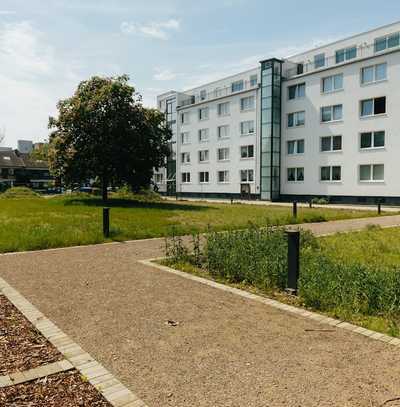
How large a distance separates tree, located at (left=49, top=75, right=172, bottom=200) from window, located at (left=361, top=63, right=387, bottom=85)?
19702 millimetres

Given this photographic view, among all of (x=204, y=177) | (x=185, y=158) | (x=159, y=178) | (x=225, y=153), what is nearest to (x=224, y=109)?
(x=225, y=153)

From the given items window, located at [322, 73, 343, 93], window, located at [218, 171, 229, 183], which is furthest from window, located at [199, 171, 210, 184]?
window, located at [322, 73, 343, 93]

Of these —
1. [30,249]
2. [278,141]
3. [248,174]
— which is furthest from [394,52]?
[30,249]

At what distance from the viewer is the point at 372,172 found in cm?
3622

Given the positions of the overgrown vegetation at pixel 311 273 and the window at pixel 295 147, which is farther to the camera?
the window at pixel 295 147

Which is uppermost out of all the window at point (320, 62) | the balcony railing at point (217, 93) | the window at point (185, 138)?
the window at point (320, 62)

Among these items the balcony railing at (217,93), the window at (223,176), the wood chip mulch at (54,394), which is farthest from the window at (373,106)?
the wood chip mulch at (54,394)

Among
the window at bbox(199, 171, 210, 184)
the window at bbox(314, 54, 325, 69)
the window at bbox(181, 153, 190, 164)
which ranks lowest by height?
the window at bbox(199, 171, 210, 184)

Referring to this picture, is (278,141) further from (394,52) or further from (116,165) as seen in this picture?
(116,165)

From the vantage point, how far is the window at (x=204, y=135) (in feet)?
180

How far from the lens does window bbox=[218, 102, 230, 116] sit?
51631 millimetres

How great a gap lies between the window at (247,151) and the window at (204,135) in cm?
698

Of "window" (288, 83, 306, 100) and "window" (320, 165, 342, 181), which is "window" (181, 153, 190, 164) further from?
"window" (320, 165, 342, 181)

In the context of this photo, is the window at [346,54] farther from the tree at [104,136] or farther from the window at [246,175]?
the tree at [104,136]
